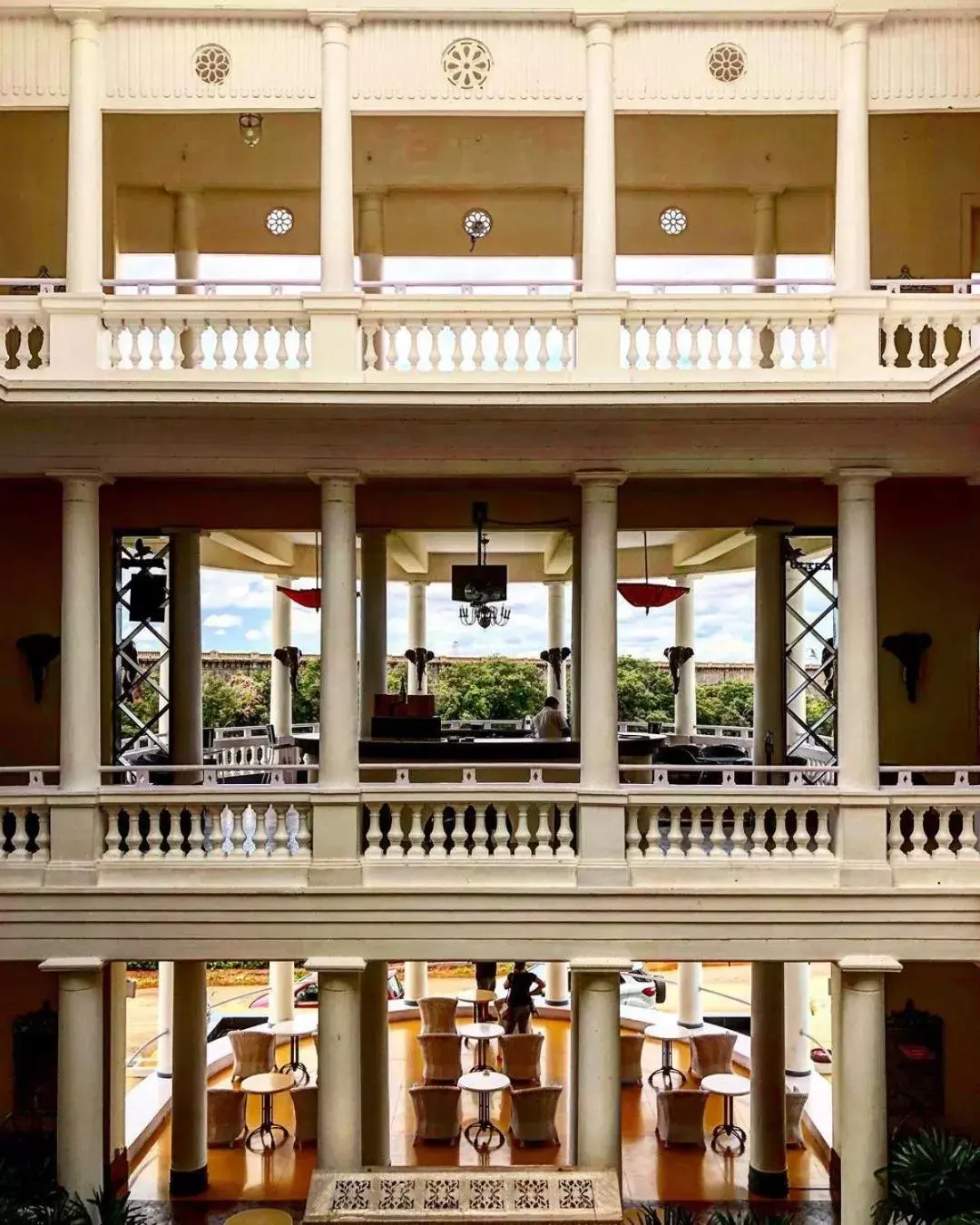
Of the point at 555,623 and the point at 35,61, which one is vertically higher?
the point at 35,61

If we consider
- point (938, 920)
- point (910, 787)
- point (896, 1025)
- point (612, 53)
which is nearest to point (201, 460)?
point (612, 53)

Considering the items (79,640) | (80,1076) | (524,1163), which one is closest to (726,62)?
(79,640)

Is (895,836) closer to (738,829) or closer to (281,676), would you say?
(738,829)

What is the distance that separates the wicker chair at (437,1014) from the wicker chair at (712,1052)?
3.12m

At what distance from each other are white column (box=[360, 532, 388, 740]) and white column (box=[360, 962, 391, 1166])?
273 cm

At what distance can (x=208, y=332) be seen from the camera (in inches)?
A: 347

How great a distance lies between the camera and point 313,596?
14.7m

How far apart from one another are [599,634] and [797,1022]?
7822 mm

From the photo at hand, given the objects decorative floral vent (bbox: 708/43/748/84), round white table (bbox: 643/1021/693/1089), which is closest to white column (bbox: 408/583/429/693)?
round white table (bbox: 643/1021/693/1089)

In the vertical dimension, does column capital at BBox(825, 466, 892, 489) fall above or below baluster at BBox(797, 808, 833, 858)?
above

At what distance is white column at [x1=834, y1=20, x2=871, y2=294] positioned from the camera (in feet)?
28.0

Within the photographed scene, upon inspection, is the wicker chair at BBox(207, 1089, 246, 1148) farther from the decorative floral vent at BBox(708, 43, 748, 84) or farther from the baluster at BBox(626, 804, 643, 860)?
the decorative floral vent at BBox(708, 43, 748, 84)

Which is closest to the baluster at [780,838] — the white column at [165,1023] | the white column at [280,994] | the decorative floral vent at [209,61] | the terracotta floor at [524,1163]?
the terracotta floor at [524,1163]

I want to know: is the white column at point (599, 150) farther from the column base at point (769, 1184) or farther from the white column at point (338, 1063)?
the column base at point (769, 1184)
